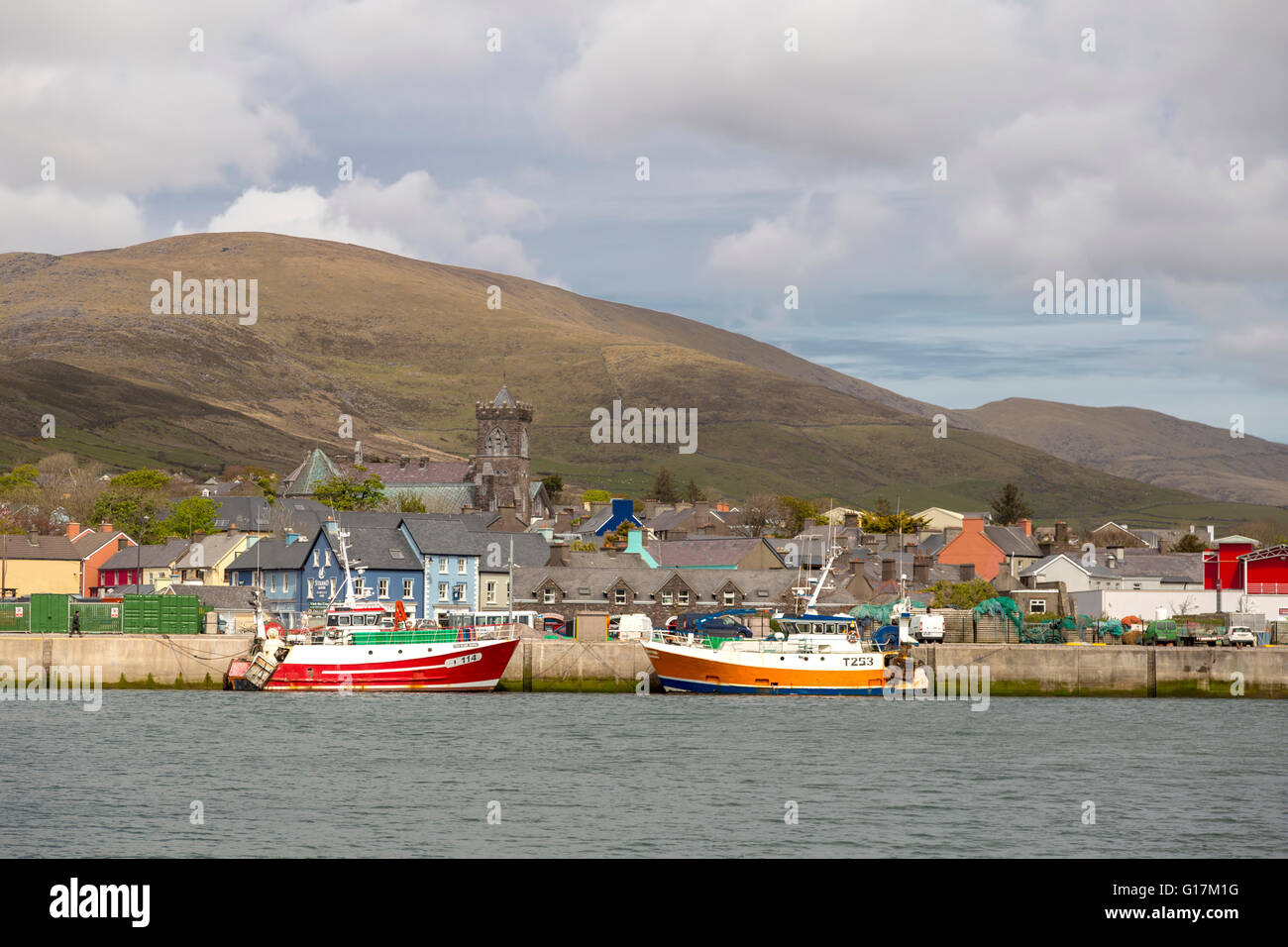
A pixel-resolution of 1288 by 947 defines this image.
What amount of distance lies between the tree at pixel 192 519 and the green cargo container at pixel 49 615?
55310 millimetres

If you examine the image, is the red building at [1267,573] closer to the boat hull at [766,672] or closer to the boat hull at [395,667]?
the boat hull at [766,672]

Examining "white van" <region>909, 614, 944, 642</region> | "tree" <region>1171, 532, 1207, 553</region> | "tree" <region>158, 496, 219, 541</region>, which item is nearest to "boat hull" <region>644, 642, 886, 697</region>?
"white van" <region>909, 614, 944, 642</region>

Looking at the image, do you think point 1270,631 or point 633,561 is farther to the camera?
point 633,561

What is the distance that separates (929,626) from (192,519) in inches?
3178

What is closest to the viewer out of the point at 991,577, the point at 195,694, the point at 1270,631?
the point at 195,694

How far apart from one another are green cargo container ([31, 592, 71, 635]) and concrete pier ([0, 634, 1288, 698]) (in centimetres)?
529

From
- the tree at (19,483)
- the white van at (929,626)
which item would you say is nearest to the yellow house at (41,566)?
the tree at (19,483)

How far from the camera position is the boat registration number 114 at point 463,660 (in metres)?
70.6

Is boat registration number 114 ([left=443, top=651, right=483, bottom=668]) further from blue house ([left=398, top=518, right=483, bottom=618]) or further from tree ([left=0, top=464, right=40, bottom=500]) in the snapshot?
tree ([left=0, top=464, right=40, bottom=500])

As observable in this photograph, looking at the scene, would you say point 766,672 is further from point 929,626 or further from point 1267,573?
point 1267,573

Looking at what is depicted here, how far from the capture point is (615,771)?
43.9 metres
